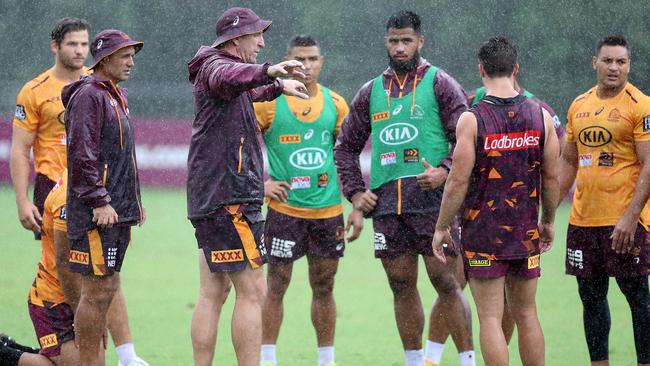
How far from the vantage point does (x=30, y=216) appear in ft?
22.6

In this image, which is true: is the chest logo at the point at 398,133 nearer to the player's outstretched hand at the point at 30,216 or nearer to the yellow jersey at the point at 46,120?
the yellow jersey at the point at 46,120


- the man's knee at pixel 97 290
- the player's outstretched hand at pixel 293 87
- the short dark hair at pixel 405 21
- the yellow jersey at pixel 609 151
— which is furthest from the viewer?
the short dark hair at pixel 405 21

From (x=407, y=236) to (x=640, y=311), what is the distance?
147cm

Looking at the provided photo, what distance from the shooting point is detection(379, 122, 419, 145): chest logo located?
263 inches

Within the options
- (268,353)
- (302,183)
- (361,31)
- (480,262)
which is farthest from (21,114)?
(361,31)

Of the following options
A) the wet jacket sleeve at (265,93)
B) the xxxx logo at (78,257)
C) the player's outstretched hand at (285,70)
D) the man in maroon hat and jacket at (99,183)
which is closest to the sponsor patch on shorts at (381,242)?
the wet jacket sleeve at (265,93)

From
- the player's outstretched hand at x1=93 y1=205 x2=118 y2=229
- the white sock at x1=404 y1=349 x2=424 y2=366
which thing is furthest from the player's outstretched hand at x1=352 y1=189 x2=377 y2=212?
the player's outstretched hand at x1=93 y1=205 x2=118 y2=229

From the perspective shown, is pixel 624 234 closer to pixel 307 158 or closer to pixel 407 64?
pixel 407 64

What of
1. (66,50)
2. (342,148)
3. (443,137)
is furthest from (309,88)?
(66,50)

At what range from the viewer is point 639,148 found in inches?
246

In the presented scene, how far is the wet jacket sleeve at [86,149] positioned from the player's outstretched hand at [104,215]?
26mm

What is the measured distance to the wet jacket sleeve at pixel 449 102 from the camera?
6.62 meters

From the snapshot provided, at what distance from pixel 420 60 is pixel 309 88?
0.97 metres

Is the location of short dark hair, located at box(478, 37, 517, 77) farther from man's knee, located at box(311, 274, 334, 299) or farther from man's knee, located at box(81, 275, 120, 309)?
man's knee, located at box(81, 275, 120, 309)
